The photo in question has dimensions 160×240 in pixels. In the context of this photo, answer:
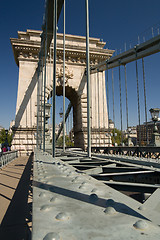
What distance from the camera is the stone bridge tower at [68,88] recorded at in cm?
1930

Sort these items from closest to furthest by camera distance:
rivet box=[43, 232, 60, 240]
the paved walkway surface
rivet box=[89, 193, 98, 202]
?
1. rivet box=[43, 232, 60, 240]
2. rivet box=[89, 193, 98, 202]
3. the paved walkway surface

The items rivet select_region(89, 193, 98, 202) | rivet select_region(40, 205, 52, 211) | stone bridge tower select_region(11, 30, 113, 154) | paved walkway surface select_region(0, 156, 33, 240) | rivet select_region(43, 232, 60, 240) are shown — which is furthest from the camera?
stone bridge tower select_region(11, 30, 113, 154)

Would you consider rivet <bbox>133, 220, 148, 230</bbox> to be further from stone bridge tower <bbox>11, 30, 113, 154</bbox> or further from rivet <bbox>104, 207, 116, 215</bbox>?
stone bridge tower <bbox>11, 30, 113, 154</bbox>

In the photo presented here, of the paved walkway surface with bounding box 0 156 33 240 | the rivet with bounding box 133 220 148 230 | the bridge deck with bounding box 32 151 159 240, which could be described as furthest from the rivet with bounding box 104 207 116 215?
the paved walkway surface with bounding box 0 156 33 240

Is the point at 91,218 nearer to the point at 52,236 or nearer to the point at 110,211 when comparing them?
the point at 110,211

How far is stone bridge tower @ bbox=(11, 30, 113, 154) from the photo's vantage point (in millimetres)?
19297

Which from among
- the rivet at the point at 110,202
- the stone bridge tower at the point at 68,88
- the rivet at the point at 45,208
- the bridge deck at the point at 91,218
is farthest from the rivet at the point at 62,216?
the stone bridge tower at the point at 68,88

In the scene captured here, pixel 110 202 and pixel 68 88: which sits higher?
pixel 68 88

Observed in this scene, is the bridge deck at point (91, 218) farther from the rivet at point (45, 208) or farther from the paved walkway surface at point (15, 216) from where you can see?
the paved walkway surface at point (15, 216)

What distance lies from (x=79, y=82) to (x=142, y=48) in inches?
358

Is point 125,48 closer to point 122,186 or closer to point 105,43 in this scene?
point 105,43

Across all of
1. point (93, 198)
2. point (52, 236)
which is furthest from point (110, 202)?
point (52, 236)

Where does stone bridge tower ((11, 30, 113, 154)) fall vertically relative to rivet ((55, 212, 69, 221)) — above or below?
above

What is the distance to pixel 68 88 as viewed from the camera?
22.2 m
